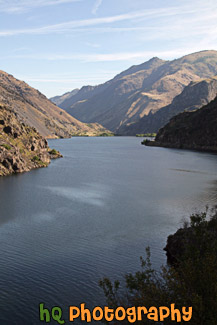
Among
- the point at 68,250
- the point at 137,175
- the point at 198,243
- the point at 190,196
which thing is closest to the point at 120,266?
the point at 68,250

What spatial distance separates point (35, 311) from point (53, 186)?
66.3 meters

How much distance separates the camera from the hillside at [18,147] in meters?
119

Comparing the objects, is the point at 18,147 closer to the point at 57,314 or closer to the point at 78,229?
the point at 78,229

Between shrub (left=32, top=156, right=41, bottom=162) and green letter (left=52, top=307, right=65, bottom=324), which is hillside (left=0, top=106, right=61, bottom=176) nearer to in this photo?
shrub (left=32, top=156, right=41, bottom=162)

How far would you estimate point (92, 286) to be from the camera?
35844 mm

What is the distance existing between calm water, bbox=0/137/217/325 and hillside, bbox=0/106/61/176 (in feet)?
33.4

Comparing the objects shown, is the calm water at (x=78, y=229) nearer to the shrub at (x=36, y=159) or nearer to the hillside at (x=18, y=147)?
the hillside at (x=18, y=147)

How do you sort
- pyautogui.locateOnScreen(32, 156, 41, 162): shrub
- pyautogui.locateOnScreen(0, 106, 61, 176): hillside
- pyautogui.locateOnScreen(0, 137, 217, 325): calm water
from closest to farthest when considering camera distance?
pyautogui.locateOnScreen(0, 137, 217, 325): calm water
pyautogui.locateOnScreen(0, 106, 61, 176): hillside
pyautogui.locateOnScreen(32, 156, 41, 162): shrub

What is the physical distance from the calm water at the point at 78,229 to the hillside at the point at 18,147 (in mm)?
10168

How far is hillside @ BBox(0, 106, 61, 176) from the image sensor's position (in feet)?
390

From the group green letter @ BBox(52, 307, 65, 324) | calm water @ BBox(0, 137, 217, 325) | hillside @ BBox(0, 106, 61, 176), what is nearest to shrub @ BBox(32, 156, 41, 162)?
hillside @ BBox(0, 106, 61, 176)

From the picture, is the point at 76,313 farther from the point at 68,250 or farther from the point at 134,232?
the point at 134,232

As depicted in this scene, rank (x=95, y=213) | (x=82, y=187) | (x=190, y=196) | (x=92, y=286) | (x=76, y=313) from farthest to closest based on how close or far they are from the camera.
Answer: (x=82, y=187)
(x=190, y=196)
(x=95, y=213)
(x=92, y=286)
(x=76, y=313)

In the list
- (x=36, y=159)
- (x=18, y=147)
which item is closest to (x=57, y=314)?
(x=18, y=147)
